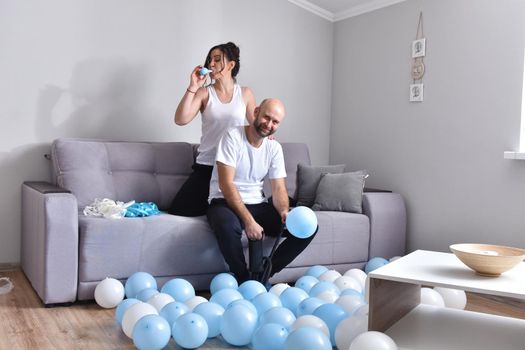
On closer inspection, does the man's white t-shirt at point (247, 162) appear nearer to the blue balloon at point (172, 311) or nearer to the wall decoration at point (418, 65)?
the blue balloon at point (172, 311)

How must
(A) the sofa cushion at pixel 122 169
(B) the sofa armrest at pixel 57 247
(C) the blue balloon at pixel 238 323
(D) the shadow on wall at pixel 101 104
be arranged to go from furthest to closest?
(D) the shadow on wall at pixel 101 104 < (A) the sofa cushion at pixel 122 169 < (B) the sofa armrest at pixel 57 247 < (C) the blue balloon at pixel 238 323

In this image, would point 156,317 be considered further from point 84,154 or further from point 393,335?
point 84,154

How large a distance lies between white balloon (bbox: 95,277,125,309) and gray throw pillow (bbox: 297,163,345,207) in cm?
155

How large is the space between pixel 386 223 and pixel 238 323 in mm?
1891

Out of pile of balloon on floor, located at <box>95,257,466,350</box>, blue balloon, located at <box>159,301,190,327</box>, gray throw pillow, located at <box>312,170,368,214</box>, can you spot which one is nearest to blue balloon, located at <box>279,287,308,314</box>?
pile of balloon on floor, located at <box>95,257,466,350</box>

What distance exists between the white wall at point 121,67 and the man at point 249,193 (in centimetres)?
113

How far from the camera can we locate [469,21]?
3658 mm

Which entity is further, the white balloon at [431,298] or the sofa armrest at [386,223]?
the sofa armrest at [386,223]

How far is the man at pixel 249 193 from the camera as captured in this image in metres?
2.88

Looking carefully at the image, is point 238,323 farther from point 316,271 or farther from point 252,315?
point 316,271

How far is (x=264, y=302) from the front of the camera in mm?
2355

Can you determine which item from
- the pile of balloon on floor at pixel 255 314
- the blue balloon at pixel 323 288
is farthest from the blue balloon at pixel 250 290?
the blue balloon at pixel 323 288

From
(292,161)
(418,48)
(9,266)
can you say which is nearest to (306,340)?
(292,161)

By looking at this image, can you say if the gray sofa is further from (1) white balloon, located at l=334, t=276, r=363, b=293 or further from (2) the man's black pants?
(1) white balloon, located at l=334, t=276, r=363, b=293
